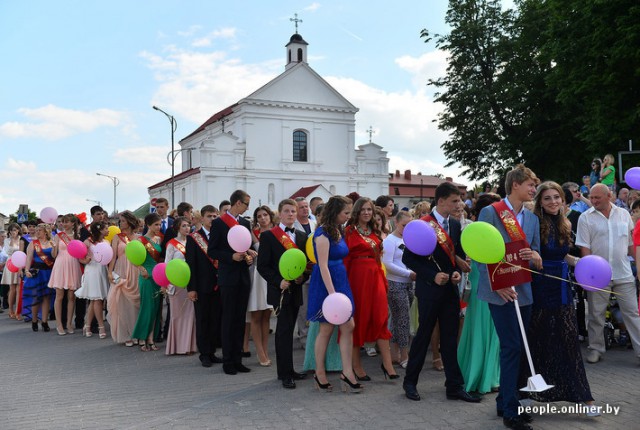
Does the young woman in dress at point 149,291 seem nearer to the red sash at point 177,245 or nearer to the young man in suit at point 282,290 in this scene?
the red sash at point 177,245

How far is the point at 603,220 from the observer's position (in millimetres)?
7418

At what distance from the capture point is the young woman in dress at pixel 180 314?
8.95m

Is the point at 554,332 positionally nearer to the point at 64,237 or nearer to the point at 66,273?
the point at 66,273

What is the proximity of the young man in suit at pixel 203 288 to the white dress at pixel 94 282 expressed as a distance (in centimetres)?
321

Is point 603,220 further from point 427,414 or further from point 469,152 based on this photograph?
point 469,152

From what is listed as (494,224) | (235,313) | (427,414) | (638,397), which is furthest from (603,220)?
(235,313)

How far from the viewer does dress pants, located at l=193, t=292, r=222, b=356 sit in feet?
26.9

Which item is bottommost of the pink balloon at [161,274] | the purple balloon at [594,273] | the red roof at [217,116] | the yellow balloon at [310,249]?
the pink balloon at [161,274]

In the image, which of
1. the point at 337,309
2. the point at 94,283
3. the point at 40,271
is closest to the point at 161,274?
the point at 94,283

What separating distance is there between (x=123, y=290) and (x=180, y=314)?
1512mm

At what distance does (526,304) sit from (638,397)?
5.92ft

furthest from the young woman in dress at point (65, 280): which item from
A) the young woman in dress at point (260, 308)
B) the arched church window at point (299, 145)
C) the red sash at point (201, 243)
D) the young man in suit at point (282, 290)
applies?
the arched church window at point (299, 145)

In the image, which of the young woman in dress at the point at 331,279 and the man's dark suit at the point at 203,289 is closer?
the young woman in dress at the point at 331,279

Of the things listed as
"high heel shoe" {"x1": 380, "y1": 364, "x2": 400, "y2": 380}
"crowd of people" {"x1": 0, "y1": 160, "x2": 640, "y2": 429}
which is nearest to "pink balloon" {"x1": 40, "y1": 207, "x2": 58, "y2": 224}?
"crowd of people" {"x1": 0, "y1": 160, "x2": 640, "y2": 429}
